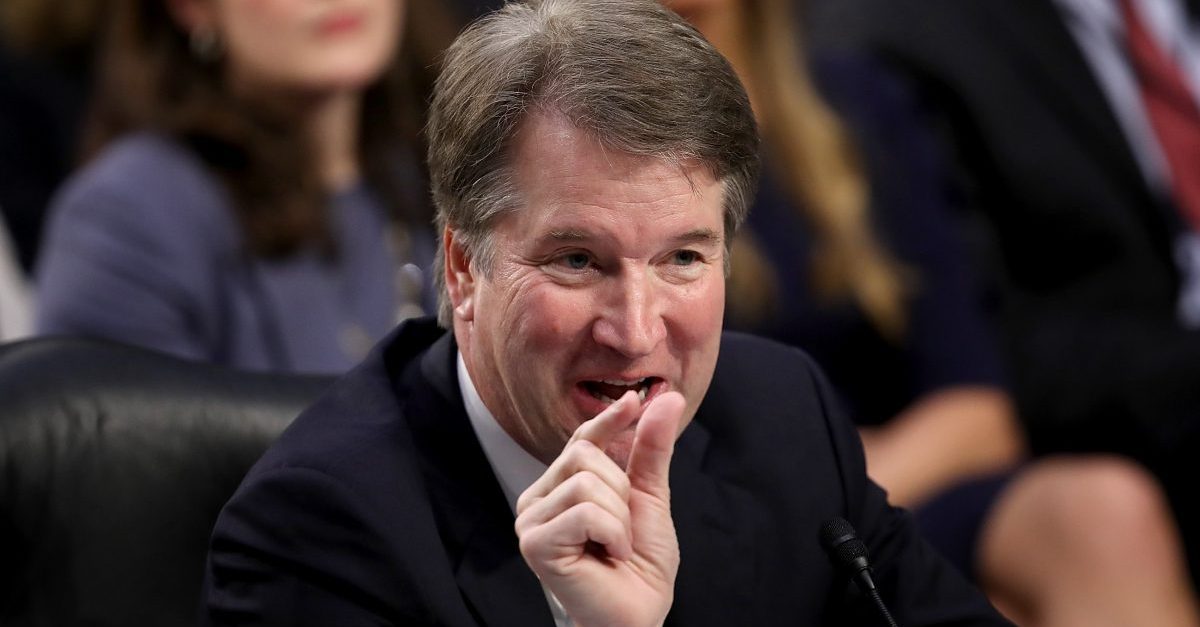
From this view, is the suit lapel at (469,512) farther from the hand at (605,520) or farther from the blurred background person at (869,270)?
the blurred background person at (869,270)

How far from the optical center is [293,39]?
2699mm

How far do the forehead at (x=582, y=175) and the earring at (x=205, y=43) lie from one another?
1.49 meters

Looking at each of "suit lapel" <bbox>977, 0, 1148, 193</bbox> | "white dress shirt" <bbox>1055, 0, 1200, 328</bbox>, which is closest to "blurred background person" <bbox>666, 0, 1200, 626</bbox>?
"suit lapel" <bbox>977, 0, 1148, 193</bbox>

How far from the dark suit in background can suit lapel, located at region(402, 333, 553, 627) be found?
1.72 m

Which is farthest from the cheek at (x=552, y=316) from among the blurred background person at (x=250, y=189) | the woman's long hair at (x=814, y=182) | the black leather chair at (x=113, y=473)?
the woman's long hair at (x=814, y=182)

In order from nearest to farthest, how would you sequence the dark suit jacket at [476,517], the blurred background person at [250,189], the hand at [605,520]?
the hand at [605,520], the dark suit jacket at [476,517], the blurred background person at [250,189]

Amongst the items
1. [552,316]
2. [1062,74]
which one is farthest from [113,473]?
[1062,74]

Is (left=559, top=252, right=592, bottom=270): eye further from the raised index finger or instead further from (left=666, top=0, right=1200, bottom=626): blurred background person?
(left=666, top=0, right=1200, bottom=626): blurred background person

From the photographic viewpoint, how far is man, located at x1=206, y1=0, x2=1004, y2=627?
1369mm

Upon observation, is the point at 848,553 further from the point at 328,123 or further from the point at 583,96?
the point at 328,123

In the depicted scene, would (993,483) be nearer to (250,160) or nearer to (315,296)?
(315,296)

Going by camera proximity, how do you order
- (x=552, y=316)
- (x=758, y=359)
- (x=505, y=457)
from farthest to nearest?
(x=758, y=359) < (x=505, y=457) < (x=552, y=316)

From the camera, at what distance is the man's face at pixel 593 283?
1381 millimetres

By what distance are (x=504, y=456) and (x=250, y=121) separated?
129 centimetres
